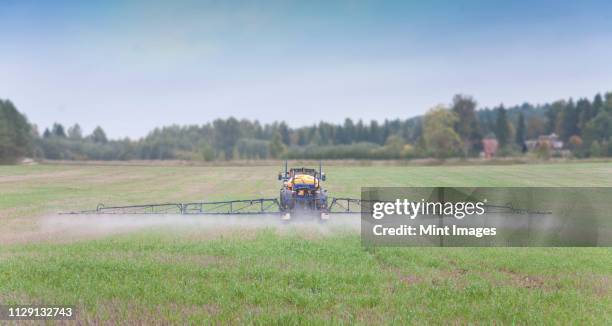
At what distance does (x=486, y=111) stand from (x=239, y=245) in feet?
499

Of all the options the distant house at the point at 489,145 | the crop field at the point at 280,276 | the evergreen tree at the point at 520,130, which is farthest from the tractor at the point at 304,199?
the evergreen tree at the point at 520,130

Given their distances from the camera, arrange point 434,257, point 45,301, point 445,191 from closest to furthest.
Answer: point 45,301, point 434,257, point 445,191

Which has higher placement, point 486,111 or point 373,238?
point 486,111

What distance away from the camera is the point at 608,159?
160 ft

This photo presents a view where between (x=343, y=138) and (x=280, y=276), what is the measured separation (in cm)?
12529

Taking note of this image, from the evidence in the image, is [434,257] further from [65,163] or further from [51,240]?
[65,163]

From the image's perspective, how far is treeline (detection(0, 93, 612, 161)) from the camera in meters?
51.4

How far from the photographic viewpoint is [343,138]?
441 feet

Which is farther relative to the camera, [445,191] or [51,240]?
[445,191]

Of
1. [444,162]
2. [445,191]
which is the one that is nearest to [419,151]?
[444,162]

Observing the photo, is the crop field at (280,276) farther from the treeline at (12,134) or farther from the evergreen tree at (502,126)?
the evergreen tree at (502,126)

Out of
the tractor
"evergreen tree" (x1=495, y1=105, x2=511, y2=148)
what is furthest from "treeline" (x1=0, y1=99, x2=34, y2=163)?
"evergreen tree" (x1=495, y1=105, x2=511, y2=148)

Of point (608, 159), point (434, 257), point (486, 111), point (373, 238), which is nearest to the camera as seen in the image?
point (434, 257)

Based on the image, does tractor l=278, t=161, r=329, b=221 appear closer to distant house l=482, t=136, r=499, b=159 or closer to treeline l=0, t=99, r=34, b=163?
treeline l=0, t=99, r=34, b=163
